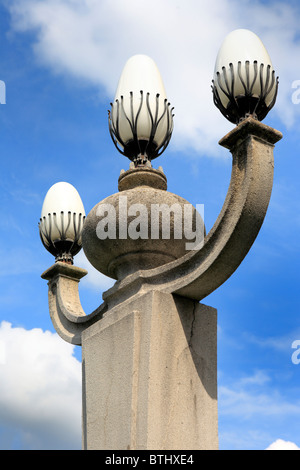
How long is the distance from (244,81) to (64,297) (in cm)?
343

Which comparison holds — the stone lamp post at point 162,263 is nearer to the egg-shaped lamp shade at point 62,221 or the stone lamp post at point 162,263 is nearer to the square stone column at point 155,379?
the square stone column at point 155,379

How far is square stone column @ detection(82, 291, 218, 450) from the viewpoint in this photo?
509 cm

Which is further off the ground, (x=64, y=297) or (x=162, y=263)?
(x=64, y=297)

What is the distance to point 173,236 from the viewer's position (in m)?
5.87

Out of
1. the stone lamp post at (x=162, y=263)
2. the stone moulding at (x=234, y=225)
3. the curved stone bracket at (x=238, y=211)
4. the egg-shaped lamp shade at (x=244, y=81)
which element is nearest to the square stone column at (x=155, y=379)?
the stone lamp post at (x=162, y=263)

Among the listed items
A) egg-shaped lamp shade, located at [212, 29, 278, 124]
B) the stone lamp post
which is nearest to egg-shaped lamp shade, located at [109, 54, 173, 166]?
the stone lamp post

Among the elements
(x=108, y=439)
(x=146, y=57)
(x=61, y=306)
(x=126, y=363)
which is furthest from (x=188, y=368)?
(x=146, y=57)

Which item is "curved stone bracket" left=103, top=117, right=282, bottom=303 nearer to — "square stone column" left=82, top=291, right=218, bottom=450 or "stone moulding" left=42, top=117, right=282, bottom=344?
"stone moulding" left=42, top=117, right=282, bottom=344

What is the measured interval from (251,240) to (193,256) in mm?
501

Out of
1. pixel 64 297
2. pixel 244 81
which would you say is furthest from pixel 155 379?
pixel 64 297

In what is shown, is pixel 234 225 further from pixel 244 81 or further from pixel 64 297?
pixel 64 297

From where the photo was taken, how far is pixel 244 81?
17.4 feet

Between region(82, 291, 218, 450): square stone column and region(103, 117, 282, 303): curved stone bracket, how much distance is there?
1.01 ft

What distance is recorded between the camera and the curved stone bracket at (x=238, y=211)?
4.95 m
